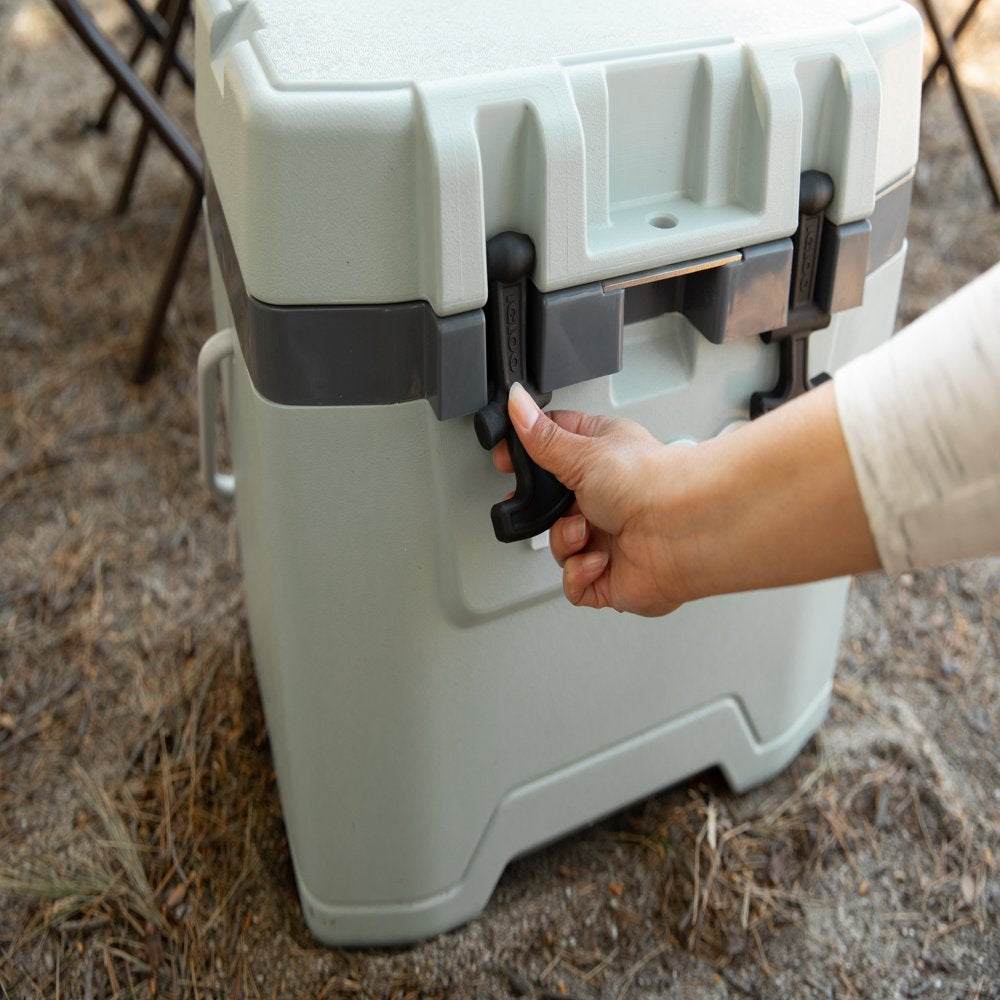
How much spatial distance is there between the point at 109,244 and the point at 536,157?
5.76 ft

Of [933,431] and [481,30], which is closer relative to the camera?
[933,431]

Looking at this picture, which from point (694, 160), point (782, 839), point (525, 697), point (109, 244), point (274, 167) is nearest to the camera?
point (274, 167)

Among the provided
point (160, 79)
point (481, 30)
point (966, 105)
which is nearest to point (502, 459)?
point (481, 30)

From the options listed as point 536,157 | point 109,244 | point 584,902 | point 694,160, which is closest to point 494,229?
point 536,157

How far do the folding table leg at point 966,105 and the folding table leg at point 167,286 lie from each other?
1375 mm

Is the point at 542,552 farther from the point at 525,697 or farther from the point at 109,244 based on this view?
the point at 109,244

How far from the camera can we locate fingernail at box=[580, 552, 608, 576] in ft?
2.45

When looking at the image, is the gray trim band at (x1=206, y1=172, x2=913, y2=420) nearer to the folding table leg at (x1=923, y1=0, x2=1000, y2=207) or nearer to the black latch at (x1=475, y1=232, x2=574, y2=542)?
the black latch at (x1=475, y1=232, x2=574, y2=542)

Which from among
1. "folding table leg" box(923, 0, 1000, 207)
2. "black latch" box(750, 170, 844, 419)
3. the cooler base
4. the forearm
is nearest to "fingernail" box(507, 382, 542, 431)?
the forearm

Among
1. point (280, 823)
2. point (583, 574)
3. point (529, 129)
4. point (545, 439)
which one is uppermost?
point (529, 129)

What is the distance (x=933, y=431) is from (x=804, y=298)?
275mm

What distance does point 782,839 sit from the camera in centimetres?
115

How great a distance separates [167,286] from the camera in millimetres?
1723

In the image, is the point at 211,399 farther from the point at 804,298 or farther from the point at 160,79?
the point at 160,79
